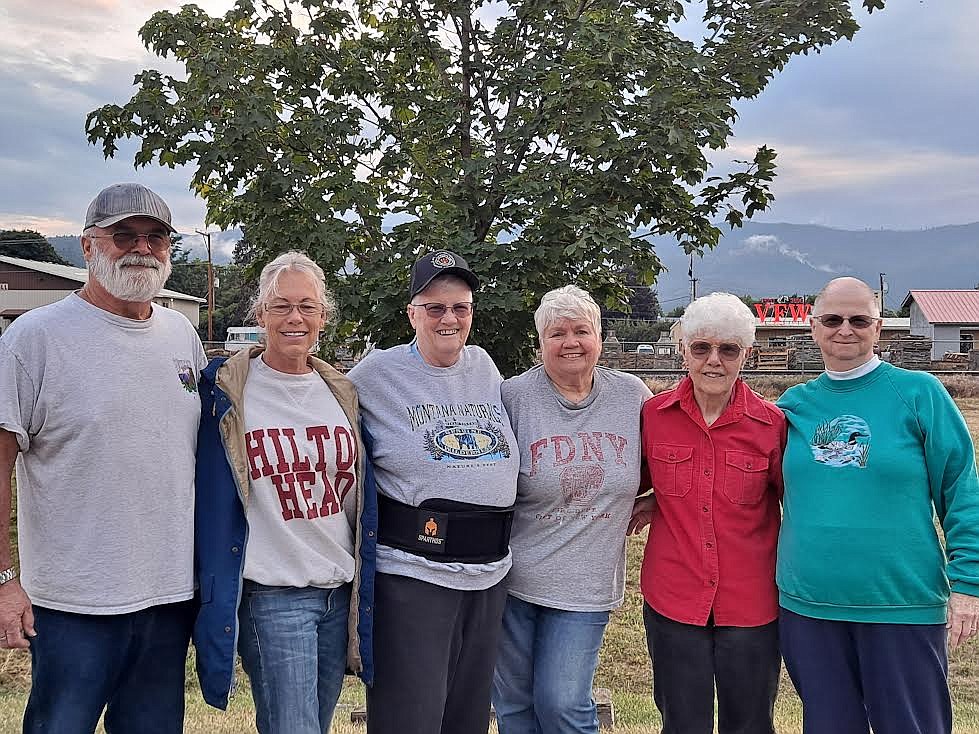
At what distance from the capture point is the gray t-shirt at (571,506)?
3324 mm

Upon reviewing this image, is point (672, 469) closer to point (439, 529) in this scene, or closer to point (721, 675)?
point (721, 675)

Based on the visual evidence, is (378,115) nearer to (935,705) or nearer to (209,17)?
(209,17)

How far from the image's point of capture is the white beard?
2.88m


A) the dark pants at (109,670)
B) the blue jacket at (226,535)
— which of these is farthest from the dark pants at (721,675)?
the dark pants at (109,670)

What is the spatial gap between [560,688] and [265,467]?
1522 mm

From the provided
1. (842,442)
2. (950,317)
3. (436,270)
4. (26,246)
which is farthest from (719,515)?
(26,246)

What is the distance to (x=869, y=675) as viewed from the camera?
2982mm

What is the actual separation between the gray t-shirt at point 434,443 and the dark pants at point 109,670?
819 mm

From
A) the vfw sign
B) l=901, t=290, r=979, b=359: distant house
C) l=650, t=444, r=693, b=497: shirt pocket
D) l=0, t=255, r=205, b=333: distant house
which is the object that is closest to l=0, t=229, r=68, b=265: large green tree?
l=0, t=255, r=205, b=333: distant house

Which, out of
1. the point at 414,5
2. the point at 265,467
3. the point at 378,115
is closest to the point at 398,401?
the point at 265,467

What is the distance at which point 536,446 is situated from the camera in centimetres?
336

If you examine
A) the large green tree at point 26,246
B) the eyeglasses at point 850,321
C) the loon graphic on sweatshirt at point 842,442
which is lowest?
the loon graphic on sweatshirt at point 842,442

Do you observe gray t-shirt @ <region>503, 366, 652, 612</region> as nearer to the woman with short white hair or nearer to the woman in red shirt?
the woman with short white hair

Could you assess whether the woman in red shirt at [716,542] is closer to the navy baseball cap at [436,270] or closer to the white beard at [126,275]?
the navy baseball cap at [436,270]
